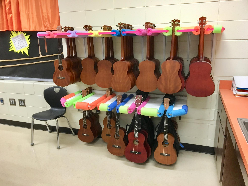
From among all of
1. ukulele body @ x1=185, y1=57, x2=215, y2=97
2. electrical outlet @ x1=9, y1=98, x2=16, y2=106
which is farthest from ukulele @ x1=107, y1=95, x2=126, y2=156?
electrical outlet @ x1=9, y1=98, x2=16, y2=106

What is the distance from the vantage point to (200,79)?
2.04m

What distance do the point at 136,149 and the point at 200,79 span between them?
3.42ft

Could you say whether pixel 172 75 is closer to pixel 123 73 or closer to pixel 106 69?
pixel 123 73

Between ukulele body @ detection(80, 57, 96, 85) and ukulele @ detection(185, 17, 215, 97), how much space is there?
1136 millimetres

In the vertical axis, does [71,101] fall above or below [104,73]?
below

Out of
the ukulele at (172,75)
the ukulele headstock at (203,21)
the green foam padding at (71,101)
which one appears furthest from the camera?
the green foam padding at (71,101)

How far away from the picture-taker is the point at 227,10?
2.17 m

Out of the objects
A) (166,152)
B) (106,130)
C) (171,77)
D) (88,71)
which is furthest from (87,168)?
(171,77)

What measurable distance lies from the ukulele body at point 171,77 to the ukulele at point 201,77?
0.38 feet

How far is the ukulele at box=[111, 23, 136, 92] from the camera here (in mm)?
2258

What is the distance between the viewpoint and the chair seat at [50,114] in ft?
9.18

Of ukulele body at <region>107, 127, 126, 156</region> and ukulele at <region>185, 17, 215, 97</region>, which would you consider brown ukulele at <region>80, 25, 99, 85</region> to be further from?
ukulele at <region>185, 17, 215, 97</region>

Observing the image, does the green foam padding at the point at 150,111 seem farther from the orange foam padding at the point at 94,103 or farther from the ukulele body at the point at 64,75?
the ukulele body at the point at 64,75

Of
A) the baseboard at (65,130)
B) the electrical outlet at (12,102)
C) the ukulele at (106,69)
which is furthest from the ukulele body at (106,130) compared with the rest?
the electrical outlet at (12,102)
